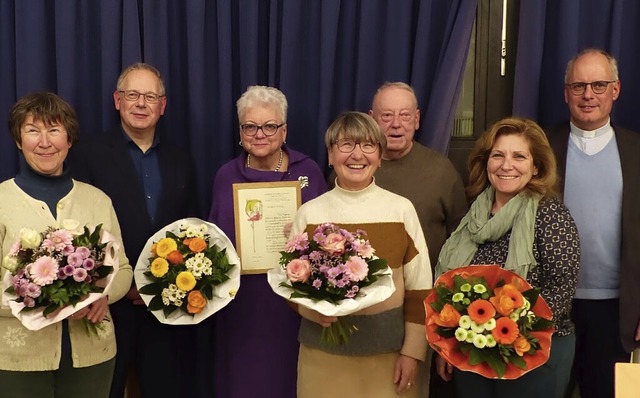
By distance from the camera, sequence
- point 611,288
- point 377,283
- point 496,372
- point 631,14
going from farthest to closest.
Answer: point 631,14, point 611,288, point 377,283, point 496,372

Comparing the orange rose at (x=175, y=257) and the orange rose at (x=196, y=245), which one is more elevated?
the orange rose at (x=196, y=245)

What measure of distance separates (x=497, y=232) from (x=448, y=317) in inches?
18.1

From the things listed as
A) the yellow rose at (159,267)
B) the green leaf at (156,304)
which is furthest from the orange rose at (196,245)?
the green leaf at (156,304)

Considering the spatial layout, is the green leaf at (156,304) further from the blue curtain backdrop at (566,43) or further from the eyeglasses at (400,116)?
the blue curtain backdrop at (566,43)

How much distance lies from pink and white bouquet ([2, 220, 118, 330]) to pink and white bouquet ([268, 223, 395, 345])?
628 millimetres

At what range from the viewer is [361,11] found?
10.5 ft

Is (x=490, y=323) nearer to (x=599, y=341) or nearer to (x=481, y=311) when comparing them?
(x=481, y=311)

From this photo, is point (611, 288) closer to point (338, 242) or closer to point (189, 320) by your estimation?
point (338, 242)

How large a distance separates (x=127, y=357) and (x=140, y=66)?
131 cm

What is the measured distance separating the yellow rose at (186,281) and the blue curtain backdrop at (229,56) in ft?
3.44

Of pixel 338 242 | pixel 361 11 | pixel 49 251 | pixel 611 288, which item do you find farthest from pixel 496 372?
pixel 361 11

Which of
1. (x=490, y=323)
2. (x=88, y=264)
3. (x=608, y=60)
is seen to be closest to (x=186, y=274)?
(x=88, y=264)

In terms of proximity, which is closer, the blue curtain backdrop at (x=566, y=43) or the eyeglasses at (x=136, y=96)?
the eyeglasses at (x=136, y=96)

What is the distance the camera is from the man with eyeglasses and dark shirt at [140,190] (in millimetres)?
2742
